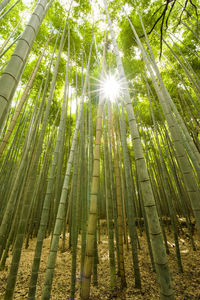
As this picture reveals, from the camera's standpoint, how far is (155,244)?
0.92 m

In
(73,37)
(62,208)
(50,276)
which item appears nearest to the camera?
(50,276)

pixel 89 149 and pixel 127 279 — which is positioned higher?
pixel 89 149

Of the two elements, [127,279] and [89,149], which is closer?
[127,279]

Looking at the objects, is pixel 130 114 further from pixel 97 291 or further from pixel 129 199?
pixel 97 291

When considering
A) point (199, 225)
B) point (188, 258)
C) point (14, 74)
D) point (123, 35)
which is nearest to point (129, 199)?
point (199, 225)

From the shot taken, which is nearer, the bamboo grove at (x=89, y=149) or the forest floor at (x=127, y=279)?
the bamboo grove at (x=89, y=149)

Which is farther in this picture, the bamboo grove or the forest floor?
the forest floor

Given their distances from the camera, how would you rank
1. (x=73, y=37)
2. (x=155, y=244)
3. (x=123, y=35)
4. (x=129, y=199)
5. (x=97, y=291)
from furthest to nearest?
(x=123, y=35) < (x=73, y=37) < (x=129, y=199) < (x=97, y=291) < (x=155, y=244)

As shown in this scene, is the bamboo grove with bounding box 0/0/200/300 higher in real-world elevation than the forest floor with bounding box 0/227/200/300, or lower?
higher

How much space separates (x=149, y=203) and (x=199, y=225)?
0.60 meters

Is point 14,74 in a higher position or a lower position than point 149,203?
higher

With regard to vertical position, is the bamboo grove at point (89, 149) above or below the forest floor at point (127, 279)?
above

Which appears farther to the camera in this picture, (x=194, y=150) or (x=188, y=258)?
(x=188, y=258)

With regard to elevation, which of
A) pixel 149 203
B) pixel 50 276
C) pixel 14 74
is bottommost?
pixel 50 276
